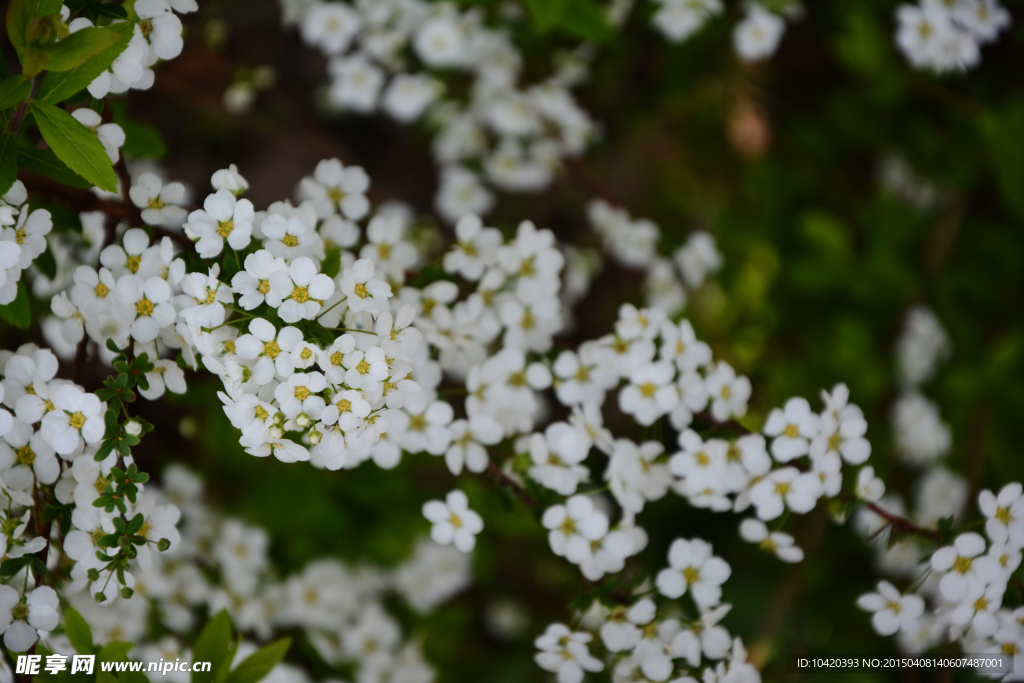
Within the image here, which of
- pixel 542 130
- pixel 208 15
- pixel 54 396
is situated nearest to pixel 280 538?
pixel 54 396

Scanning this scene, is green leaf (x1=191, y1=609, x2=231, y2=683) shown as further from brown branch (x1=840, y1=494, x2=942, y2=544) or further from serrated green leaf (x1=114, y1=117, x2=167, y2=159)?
brown branch (x1=840, y1=494, x2=942, y2=544)

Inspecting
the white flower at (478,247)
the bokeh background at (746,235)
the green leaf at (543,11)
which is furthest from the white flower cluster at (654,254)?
the white flower at (478,247)

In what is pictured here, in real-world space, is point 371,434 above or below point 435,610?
above

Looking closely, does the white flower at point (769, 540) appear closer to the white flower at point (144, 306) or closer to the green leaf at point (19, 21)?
the white flower at point (144, 306)

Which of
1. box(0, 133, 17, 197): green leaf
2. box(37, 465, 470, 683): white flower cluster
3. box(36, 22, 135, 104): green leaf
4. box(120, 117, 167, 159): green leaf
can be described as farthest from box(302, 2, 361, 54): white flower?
box(37, 465, 470, 683): white flower cluster

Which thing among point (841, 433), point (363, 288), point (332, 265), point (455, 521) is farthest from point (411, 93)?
point (841, 433)

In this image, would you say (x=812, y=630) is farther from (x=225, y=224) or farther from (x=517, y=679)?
(x=225, y=224)
